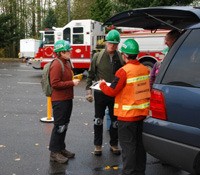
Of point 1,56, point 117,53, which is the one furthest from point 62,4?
point 117,53

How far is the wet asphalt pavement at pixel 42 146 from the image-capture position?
5.07m

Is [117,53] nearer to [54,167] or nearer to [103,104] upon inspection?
[103,104]

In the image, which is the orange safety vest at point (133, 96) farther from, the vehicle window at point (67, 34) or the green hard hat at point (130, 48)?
the vehicle window at point (67, 34)

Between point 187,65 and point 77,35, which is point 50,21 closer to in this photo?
point 77,35

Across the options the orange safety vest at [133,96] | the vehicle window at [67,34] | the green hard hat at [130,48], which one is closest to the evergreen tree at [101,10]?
the vehicle window at [67,34]

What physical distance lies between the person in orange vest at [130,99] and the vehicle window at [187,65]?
53 centimetres

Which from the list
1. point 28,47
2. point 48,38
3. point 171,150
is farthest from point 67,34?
point 171,150

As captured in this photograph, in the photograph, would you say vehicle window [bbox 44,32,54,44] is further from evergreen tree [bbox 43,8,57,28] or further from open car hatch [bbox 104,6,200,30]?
evergreen tree [bbox 43,8,57,28]

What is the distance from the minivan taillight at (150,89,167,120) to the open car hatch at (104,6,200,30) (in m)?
0.77

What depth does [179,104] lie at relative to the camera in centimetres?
354

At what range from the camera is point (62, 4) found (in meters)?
43.7

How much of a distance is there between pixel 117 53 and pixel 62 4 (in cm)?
3959

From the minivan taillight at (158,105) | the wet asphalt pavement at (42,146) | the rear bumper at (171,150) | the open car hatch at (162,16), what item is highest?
the open car hatch at (162,16)

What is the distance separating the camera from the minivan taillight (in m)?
3.71
